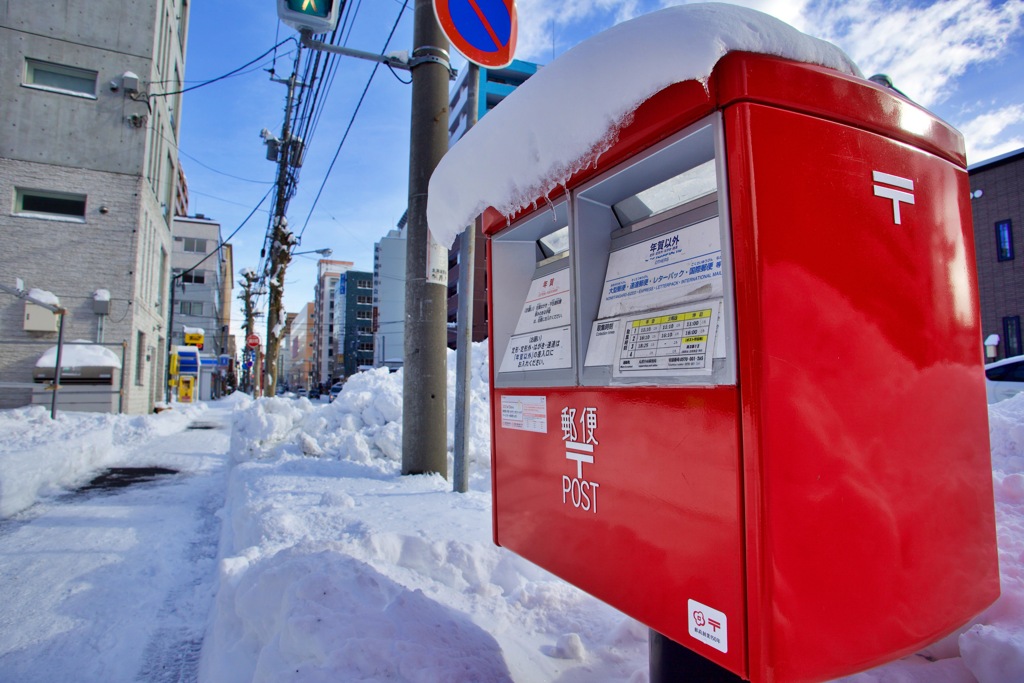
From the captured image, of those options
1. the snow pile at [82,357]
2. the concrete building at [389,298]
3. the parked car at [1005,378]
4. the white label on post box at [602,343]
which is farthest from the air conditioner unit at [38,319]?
the concrete building at [389,298]

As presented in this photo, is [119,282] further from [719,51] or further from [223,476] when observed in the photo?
[719,51]

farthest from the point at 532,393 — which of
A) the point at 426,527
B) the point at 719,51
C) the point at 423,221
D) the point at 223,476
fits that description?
the point at 223,476

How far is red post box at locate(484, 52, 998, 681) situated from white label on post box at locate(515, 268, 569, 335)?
188 mm

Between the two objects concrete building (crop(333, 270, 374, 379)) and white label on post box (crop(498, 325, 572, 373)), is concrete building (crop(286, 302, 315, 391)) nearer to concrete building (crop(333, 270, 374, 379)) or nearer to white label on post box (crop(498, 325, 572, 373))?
concrete building (crop(333, 270, 374, 379))

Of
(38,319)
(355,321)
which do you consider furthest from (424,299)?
(355,321)

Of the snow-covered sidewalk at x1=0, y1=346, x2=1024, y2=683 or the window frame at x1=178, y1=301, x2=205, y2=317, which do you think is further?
the window frame at x1=178, y1=301, x2=205, y2=317

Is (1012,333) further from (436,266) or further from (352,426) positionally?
(436,266)

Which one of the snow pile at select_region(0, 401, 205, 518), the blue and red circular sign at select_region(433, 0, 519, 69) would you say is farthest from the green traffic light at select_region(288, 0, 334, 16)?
the snow pile at select_region(0, 401, 205, 518)

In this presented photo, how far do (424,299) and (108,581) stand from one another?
3191 millimetres

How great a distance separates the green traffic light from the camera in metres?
4.83

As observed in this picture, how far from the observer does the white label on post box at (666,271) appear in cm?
141

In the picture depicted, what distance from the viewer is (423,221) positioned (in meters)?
5.50

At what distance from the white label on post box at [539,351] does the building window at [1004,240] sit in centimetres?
3025

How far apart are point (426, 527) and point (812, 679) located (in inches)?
103
